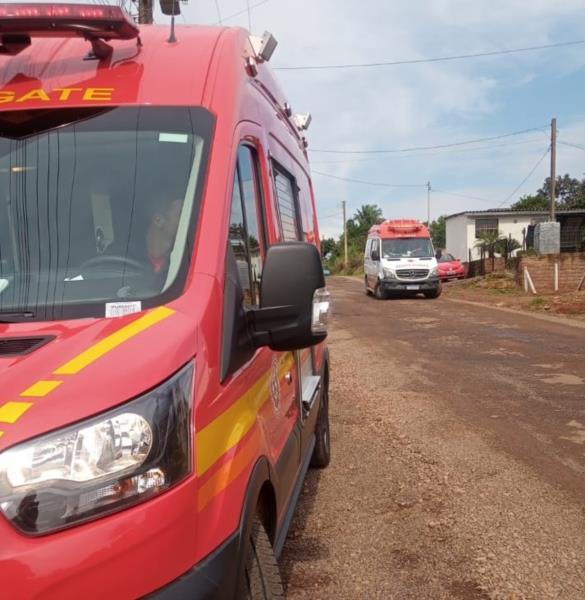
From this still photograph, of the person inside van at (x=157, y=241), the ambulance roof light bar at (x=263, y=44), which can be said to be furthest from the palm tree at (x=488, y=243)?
the person inside van at (x=157, y=241)

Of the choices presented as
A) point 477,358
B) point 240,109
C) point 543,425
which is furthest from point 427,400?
point 240,109

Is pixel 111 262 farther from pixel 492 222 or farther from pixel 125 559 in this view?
pixel 492 222

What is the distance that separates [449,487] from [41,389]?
3.54 meters

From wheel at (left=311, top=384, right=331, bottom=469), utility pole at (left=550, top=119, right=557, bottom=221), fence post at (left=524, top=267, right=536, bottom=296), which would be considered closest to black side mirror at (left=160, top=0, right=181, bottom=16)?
wheel at (left=311, top=384, right=331, bottom=469)

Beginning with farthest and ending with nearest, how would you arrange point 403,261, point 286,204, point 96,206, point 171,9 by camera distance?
point 403,261, point 286,204, point 171,9, point 96,206

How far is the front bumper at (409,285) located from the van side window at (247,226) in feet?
62.8

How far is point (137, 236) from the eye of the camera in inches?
96.1

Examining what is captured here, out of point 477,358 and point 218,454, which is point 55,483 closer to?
point 218,454

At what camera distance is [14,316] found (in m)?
2.20

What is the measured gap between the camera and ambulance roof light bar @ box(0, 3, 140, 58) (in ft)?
8.68

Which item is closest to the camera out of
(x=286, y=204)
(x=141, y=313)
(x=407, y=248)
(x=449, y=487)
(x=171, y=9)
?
(x=141, y=313)

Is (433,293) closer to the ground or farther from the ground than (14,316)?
closer to the ground

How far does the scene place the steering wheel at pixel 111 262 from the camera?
2375 millimetres

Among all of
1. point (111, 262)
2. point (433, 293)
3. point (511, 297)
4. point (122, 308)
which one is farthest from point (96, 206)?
point (433, 293)
